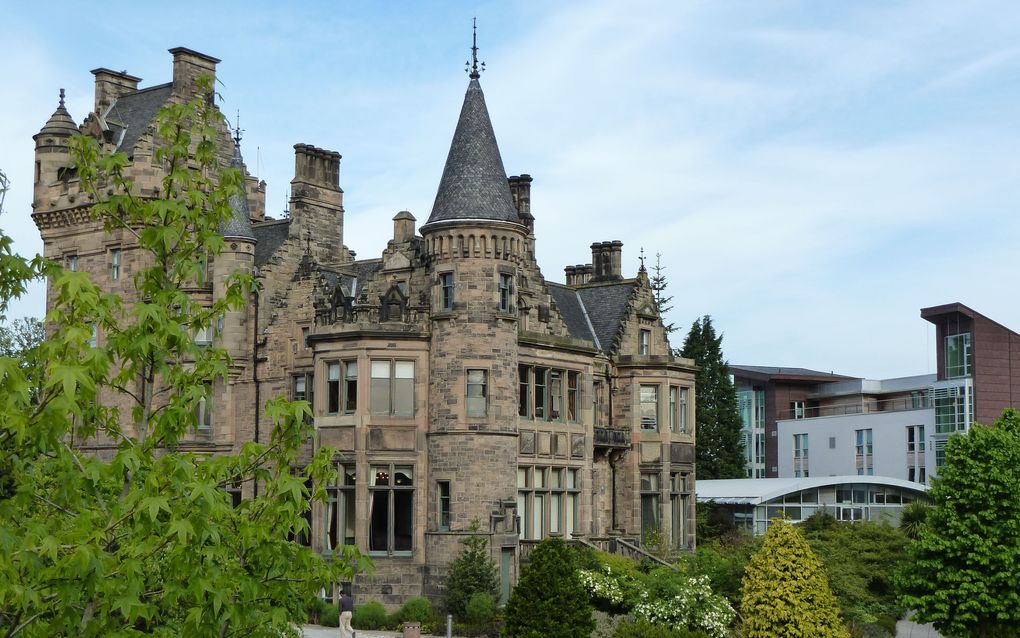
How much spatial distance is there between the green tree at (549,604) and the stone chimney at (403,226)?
17266mm

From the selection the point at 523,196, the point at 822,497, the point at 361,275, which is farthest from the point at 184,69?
the point at 822,497

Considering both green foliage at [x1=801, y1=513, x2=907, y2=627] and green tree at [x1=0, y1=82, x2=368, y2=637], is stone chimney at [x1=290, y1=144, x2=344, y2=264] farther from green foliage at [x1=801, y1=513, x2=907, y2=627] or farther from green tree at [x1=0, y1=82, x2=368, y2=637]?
green tree at [x1=0, y1=82, x2=368, y2=637]

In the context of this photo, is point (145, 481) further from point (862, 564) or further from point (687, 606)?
point (862, 564)

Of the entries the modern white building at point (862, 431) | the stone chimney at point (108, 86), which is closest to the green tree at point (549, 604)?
the stone chimney at point (108, 86)

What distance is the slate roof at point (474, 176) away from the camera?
4053cm

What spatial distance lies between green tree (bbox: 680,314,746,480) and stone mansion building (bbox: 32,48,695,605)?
2245cm

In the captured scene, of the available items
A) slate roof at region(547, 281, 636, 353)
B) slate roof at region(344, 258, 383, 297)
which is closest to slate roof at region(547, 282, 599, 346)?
slate roof at region(547, 281, 636, 353)

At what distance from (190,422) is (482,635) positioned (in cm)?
2475

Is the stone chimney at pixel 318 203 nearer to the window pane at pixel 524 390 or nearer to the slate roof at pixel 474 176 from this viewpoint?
the slate roof at pixel 474 176

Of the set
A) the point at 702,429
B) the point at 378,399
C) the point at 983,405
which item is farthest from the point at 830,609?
the point at 983,405

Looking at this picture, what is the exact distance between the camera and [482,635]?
35344 millimetres

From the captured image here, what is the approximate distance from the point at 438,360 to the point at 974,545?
1704 centimetres

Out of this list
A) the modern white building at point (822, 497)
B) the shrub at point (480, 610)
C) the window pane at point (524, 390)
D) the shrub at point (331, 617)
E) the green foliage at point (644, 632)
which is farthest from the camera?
the modern white building at point (822, 497)

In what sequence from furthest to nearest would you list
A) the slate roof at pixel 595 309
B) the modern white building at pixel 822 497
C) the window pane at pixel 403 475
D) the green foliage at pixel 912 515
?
the modern white building at pixel 822 497 < the slate roof at pixel 595 309 < the green foliage at pixel 912 515 < the window pane at pixel 403 475
